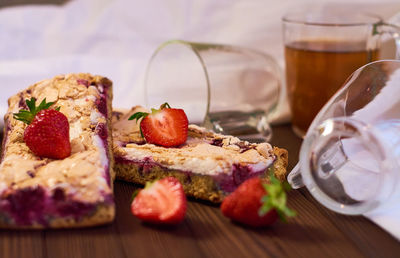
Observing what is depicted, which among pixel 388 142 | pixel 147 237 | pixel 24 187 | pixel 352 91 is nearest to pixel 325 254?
pixel 388 142

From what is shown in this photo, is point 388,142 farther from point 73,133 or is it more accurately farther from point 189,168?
point 73,133

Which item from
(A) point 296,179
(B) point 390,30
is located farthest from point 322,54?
(A) point 296,179

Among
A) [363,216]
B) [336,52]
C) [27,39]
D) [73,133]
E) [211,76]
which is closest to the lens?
[363,216]

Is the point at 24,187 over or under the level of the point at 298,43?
under

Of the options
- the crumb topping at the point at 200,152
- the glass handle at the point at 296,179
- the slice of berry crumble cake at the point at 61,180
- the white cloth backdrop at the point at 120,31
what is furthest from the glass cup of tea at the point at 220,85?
the slice of berry crumble cake at the point at 61,180

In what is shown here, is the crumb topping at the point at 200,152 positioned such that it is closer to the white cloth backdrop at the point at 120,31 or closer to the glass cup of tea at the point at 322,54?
the glass cup of tea at the point at 322,54
